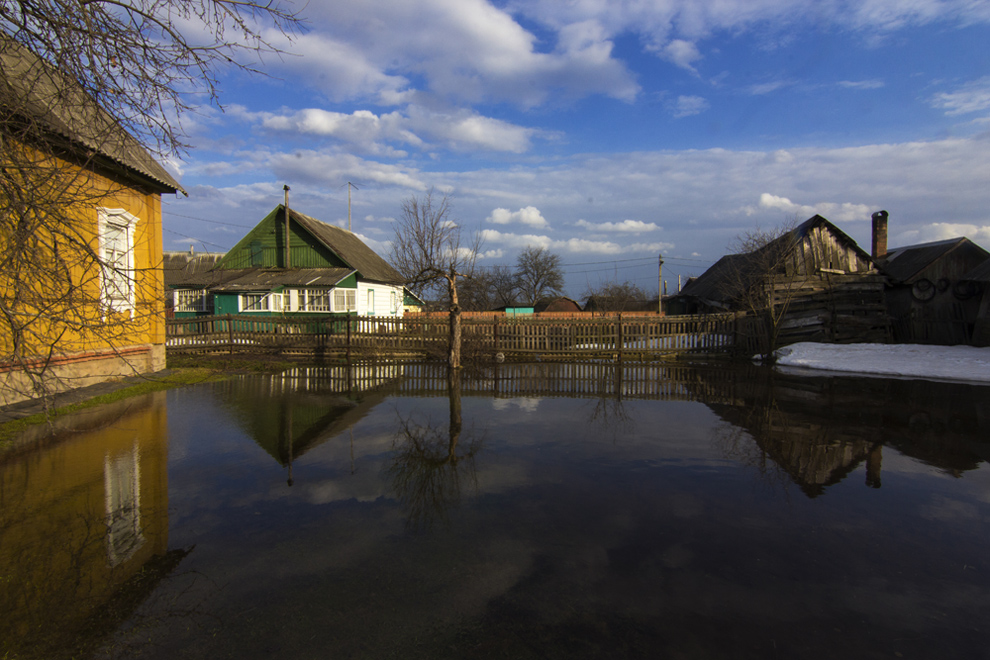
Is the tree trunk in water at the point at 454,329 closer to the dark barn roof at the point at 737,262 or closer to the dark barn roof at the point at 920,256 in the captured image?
the dark barn roof at the point at 737,262

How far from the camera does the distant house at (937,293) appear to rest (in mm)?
20562

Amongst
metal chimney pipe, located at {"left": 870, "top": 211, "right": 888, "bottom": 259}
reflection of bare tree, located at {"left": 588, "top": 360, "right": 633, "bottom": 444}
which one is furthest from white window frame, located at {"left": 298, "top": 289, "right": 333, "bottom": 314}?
metal chimney pipe, located at {"left": 870, "top": 211, "right": 888, "bottom": 259}

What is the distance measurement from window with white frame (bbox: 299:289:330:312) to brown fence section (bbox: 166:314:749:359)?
630 cm

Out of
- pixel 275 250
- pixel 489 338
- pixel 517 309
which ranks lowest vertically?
pixel 489 338

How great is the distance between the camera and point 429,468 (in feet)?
19.8

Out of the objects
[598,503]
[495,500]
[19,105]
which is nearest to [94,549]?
[495,500]

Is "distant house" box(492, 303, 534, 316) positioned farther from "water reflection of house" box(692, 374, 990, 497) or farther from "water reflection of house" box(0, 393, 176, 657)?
"water reflection of house" box(0, 393, 176, 657)

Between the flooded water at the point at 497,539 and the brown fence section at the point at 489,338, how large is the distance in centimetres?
1067

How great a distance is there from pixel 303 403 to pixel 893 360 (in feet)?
55.8

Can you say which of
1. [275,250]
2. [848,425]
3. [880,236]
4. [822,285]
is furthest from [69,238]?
[880,236]

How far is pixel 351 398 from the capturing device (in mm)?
10875

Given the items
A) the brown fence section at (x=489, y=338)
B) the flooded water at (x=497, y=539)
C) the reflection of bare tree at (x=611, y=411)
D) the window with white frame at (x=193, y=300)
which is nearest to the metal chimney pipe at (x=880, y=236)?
the brown fence section at (x=489, y=338)

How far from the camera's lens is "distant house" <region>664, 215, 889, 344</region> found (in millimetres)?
19828

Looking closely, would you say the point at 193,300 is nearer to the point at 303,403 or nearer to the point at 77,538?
the point at 303,403
